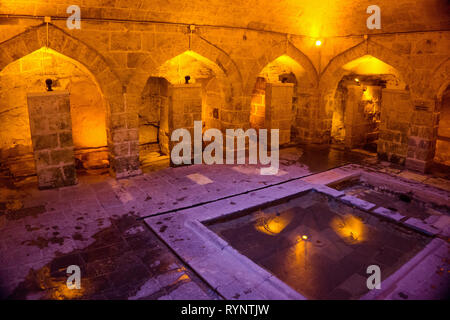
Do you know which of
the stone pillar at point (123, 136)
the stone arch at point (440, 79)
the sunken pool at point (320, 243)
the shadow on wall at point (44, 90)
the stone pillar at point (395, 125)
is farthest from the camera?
the stone pillar at point (395, 125)

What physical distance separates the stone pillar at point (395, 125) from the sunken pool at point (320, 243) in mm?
2999

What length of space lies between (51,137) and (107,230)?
2228 millimetres

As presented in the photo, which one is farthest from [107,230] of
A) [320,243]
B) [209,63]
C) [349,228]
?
[209,63]

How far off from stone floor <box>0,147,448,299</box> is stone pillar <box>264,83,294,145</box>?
1711 millimetres

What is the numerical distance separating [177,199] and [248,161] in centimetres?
253

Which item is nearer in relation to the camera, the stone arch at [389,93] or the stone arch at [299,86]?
the stone arch at [389,93]

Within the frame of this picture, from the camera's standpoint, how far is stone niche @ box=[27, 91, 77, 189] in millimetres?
5371

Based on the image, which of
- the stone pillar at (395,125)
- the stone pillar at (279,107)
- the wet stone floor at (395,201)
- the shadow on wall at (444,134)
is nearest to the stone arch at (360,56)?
the stone pillar at (395,125)

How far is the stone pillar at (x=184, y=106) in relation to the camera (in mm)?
6746

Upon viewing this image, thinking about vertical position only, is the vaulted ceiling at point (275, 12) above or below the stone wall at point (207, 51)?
above

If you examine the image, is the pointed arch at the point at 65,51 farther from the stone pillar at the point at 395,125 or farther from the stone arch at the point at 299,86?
the stone pillar at the point at 395,125

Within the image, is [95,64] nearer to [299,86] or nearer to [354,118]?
[299,86]

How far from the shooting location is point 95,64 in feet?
18.7

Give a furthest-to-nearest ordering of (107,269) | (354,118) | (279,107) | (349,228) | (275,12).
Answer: (279,107)
(354,118)
(275,12)
(349,228)
(107,269)
